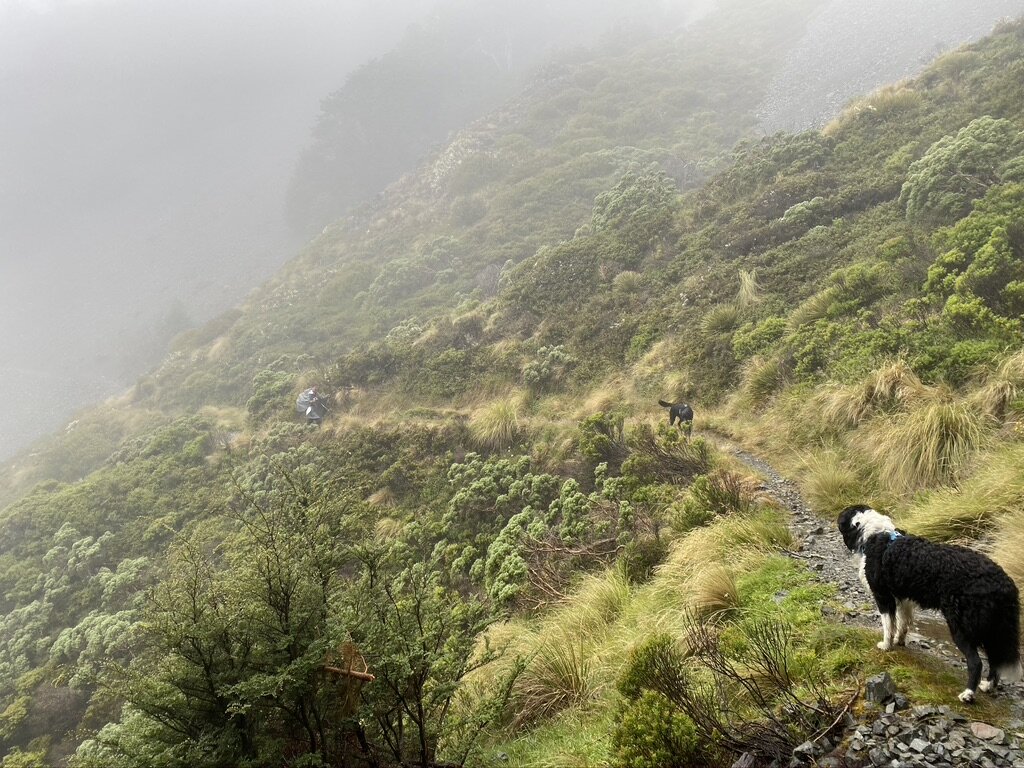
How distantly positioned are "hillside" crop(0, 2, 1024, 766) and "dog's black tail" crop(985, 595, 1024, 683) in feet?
0.80

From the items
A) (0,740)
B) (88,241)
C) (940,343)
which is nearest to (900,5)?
(940,343)

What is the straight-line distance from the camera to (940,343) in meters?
6.55

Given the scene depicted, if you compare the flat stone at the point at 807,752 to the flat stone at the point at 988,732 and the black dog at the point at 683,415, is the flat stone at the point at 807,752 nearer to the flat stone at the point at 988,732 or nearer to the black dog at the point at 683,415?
the flat stone at the point at 988,732

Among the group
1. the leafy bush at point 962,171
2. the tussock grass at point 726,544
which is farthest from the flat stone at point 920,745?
the leafy bush at point 962,171

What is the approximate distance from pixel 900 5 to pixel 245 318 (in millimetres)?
44837

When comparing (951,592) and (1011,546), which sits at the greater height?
(951,592)

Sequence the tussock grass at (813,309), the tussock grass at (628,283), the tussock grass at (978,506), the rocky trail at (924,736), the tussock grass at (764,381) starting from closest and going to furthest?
1. the rocky trail at (924,736)
2. the tussock grass at (978,506)
3. the tussock grass at (764,381)
4. the tussock grass at (813,309)
5. the tussock grass at (628,283)

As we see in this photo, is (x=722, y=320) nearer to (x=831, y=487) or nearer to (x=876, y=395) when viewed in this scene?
(x=876, y=395)

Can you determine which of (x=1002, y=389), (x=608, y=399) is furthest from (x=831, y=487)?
(x=608, y=399)

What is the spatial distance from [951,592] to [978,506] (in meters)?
1.97

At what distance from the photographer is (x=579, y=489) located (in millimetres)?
8633

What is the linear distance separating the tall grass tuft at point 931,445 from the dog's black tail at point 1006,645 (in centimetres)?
313

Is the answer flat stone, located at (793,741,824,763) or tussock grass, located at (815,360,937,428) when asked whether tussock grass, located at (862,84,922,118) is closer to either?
tussock grass, located at (815,360,937,428)

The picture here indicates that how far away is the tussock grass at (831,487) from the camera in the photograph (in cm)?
531
